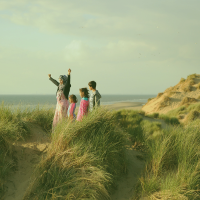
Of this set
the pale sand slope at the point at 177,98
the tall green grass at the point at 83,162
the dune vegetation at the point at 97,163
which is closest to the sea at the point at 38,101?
the dune vegetation at the point at 97,163

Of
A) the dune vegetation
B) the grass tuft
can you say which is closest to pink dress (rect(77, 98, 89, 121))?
the dune vegetation

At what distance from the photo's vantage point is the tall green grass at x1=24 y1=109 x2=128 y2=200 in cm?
Answer: 406

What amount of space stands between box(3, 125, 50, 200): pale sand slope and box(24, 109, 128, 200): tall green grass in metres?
0.47

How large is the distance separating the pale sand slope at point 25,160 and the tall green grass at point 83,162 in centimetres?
47

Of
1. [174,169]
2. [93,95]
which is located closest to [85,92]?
[93,95]

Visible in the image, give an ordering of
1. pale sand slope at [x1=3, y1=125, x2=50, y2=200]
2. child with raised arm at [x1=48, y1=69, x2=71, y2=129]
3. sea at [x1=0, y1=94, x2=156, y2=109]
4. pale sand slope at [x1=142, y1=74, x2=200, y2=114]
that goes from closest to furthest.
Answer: pale sand slope at [x1=3, y1=125, x2=50, y2=200]
child with raised arm at [x1=48, y1=69, x2=71, y2=129]
sea at [x1=0, y1=94, x2=156, y2=109]
pale sand slope at [x1=142, y1=74, x2=200, y2=114]

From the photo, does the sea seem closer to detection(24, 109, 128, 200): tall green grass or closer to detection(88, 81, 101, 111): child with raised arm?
detection(88, 81, 101, 111): child with raised arm

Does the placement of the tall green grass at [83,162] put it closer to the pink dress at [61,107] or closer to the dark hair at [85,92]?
the dark hair at [85,92]

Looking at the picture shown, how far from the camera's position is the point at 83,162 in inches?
172

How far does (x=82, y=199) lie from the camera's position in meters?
3.81

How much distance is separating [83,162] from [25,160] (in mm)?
1941

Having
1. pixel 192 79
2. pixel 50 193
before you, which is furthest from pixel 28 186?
pixel 192 79

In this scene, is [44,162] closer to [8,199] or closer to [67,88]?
[8,199]

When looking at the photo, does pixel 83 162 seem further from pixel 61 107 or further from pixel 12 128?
pixel 61 107
